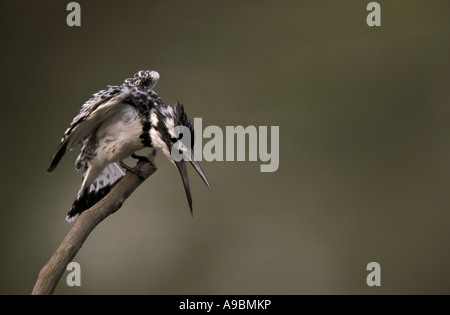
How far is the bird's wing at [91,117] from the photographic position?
1.41 m

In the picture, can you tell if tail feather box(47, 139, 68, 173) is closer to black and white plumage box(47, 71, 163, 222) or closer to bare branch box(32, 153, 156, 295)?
black and white plumage box(47, 71, 163, 222)

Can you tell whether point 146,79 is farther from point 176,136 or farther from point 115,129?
point 176,136

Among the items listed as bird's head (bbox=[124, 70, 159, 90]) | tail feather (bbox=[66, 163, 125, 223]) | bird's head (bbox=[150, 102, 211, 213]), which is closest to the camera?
bird's head (bbox=[150, 102, 211, 213])

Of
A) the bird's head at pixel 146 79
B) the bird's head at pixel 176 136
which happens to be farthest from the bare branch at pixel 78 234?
the bird's head at pixel 146 79

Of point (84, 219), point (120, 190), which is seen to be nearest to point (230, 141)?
point (120, 190)

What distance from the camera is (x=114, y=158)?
4.93 ft

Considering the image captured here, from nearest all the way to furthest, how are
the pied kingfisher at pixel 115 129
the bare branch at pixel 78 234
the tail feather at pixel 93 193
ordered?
the bare branch at pixel 78 234 < the pied kingfisher at pixel 115 129 < the tail feather at pixel 93 193

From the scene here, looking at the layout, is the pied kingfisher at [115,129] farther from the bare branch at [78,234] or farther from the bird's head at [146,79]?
the bird's head at [146,79]

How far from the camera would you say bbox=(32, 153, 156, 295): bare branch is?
1.05 m

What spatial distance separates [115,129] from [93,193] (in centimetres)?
25

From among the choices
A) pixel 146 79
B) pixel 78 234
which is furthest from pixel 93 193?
pixel 78 234

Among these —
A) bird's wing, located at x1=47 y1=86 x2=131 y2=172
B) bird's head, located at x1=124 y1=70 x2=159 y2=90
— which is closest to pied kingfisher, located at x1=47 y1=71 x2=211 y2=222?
bird's wing, located at x1=47 y1=86 x2=131 y2=172

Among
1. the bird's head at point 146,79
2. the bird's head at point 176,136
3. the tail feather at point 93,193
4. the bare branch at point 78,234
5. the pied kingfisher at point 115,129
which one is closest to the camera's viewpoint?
the bare branch at point 78,234

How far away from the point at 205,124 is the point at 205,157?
1.55 metres
